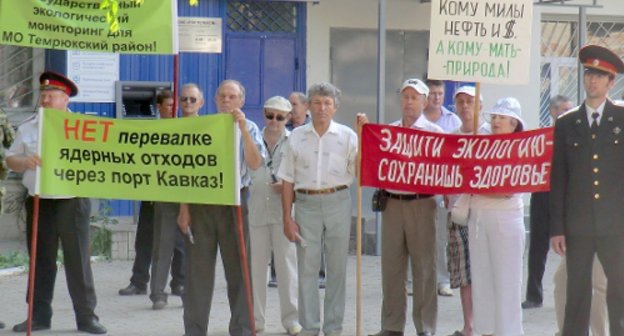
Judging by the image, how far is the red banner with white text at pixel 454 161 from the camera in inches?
374

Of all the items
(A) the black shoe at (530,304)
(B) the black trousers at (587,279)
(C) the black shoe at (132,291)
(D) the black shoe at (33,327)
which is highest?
(B) the black trousers at (587,279)

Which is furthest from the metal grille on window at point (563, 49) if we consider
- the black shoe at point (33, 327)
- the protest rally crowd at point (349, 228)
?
the black shoe at point (33, 327)

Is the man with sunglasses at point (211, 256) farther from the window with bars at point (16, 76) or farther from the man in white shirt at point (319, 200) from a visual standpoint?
Result: the window with bars at point (16, 76)

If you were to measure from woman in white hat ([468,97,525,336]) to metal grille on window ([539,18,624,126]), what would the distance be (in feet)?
27.6

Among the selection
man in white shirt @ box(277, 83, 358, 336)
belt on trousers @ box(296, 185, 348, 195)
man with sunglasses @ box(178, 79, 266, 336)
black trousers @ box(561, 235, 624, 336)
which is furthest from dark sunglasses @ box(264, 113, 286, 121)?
black trousers @ box(561, 235, 624, 336)

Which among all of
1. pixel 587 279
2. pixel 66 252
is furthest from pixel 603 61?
pixel 66 252

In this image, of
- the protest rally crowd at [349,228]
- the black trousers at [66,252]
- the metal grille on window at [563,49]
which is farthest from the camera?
the metal grille on window at [563,49]

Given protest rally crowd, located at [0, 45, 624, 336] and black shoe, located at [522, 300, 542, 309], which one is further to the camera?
black shoe, located at [522, 300, 542, 309]

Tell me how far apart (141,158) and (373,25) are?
7979 mm

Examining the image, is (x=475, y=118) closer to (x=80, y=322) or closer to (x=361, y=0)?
(x=80, y=322)

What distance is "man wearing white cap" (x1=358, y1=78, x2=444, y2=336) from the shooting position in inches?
390

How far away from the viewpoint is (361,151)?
32.2 ft

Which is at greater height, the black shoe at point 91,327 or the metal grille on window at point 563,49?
the metal grille on window at point 563,49

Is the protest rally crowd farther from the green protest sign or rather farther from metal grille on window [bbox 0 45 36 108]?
metal grille on window [bbox 0 45 36 108]
